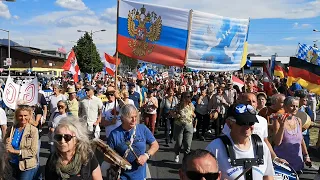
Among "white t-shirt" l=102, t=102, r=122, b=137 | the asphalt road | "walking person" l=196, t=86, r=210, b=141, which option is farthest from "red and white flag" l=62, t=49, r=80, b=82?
"white t-shirt" l=102, t=102, r=122, b=137

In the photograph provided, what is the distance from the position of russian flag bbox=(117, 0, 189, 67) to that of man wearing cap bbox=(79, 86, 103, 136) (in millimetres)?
1324

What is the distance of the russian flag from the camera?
7.45 meters

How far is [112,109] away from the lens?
701 cm

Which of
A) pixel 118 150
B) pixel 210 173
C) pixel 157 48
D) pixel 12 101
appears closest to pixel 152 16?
pixel 157 48

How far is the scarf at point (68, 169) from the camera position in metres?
3.11

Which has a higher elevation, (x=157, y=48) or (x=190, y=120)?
(x=157, y=48)

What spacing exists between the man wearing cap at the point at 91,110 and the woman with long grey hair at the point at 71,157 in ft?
15.4

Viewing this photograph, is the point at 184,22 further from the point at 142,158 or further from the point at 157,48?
the point at 142,158

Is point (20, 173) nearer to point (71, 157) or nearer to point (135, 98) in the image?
point (71, 157)

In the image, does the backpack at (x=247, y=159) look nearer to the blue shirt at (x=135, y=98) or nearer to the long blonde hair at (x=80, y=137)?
the long blonde hair at (x=80, y=137)

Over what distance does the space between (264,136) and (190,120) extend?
426cm

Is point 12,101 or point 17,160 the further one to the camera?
point 12,101

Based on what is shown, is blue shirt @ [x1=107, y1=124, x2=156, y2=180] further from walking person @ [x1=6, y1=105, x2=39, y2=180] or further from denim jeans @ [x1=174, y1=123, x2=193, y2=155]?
denim jeans @ [x1=174, y1=123, x2=193, y2=155]

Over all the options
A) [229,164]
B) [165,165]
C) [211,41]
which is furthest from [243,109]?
[165,165]
